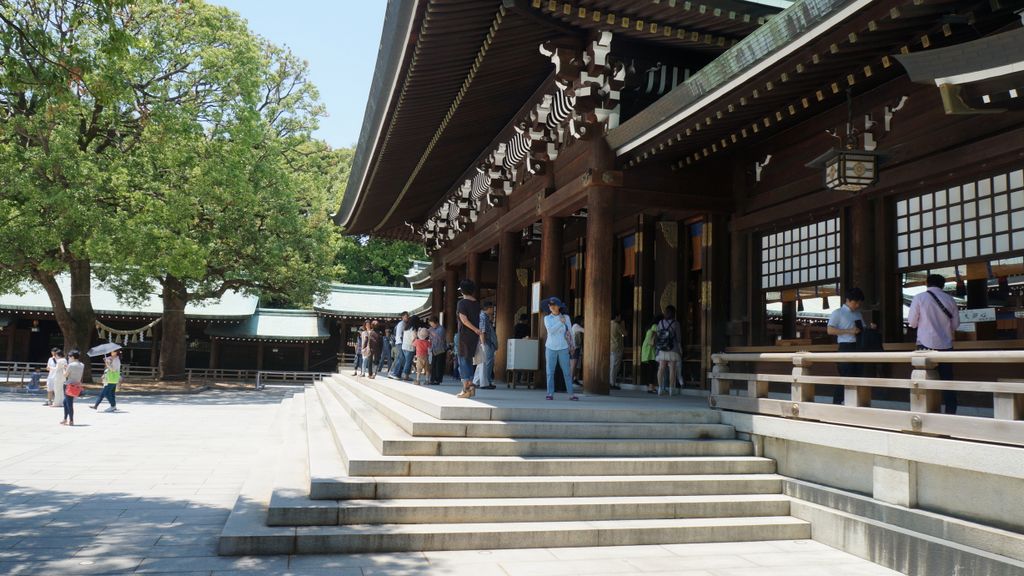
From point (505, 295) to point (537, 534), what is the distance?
346 inches

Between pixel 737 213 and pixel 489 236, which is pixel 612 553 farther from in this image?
pixel 489 236

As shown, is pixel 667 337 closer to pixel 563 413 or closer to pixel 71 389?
pixel 563 413

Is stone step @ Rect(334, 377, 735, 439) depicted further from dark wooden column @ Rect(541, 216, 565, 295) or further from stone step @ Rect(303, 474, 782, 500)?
dark wooden column @ Rect(541, 216, 565, 295)

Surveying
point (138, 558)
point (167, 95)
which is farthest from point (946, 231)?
point (167, 95)

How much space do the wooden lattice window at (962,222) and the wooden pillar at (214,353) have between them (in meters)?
31.5

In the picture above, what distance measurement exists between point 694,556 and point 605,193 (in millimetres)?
5447

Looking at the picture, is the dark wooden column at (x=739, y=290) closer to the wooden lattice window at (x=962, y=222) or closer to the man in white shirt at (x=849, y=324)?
the wooden lattice window at (x=962, y=222)

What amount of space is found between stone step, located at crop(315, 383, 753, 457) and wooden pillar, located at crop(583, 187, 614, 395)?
8.39ft

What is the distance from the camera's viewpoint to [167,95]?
23516 millimetres

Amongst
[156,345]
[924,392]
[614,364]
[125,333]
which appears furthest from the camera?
[156,345]

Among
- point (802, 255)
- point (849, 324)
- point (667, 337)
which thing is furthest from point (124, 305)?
point (849, 324)

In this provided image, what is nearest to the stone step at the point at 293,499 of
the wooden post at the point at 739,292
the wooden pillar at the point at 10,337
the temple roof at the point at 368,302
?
the wooden post at the point at 739,292

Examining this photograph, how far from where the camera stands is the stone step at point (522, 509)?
5777 mm

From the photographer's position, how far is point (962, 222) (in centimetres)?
784
